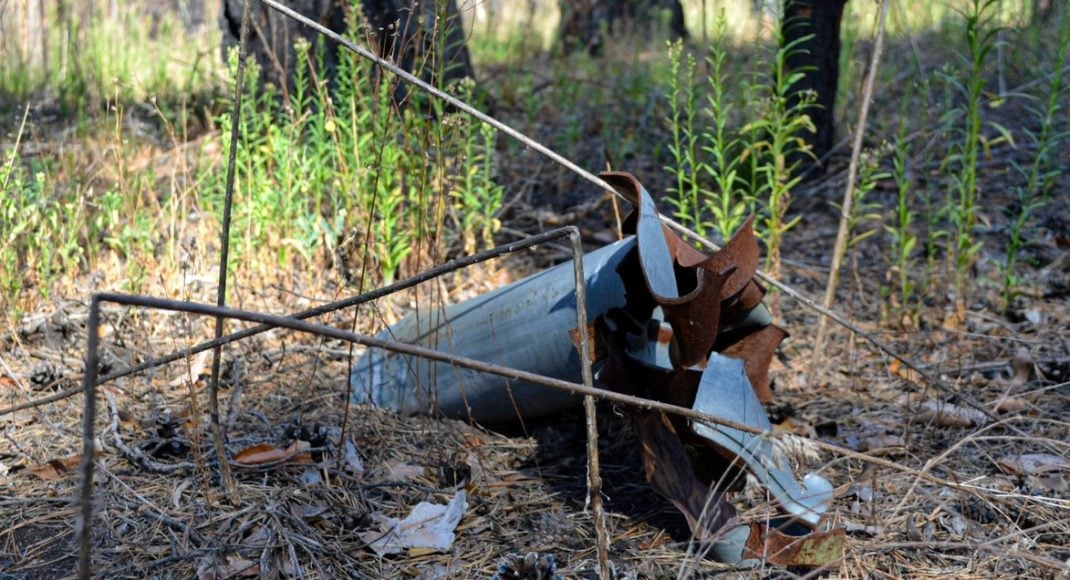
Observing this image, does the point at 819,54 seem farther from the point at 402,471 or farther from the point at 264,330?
the point at 264,330

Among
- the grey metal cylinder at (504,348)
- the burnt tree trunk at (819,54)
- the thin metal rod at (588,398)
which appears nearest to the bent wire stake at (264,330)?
the thin metal rod at (588,398)

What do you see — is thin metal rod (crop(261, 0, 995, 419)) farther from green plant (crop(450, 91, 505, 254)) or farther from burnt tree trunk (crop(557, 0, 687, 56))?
burnt tree trunk (crop(557, 0, 687, 56))

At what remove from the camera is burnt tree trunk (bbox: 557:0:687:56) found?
7.75m

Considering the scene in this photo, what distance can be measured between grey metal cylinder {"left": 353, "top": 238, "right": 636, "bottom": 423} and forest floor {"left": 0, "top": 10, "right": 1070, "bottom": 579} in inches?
3.9

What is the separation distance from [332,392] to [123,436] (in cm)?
64

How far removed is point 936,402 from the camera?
2793 mm

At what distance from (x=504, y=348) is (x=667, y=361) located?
0.54 meters

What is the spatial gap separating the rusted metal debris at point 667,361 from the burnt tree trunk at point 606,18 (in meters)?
5.36

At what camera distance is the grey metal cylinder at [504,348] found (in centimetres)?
234

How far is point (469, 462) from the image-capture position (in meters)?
2.47

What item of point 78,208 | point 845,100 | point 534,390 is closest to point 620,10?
point 845,100

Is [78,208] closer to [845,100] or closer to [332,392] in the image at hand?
[332,392]

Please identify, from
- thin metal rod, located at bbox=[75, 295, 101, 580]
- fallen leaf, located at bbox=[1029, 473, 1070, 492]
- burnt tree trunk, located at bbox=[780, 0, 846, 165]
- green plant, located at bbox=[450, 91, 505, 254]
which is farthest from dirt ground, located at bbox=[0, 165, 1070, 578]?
burnt tree trunk, located at bbox=[780, 0, 846, 165]

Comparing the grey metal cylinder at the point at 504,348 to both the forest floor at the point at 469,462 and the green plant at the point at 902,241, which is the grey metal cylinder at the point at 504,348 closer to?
the forest floor at the point at 469,462
